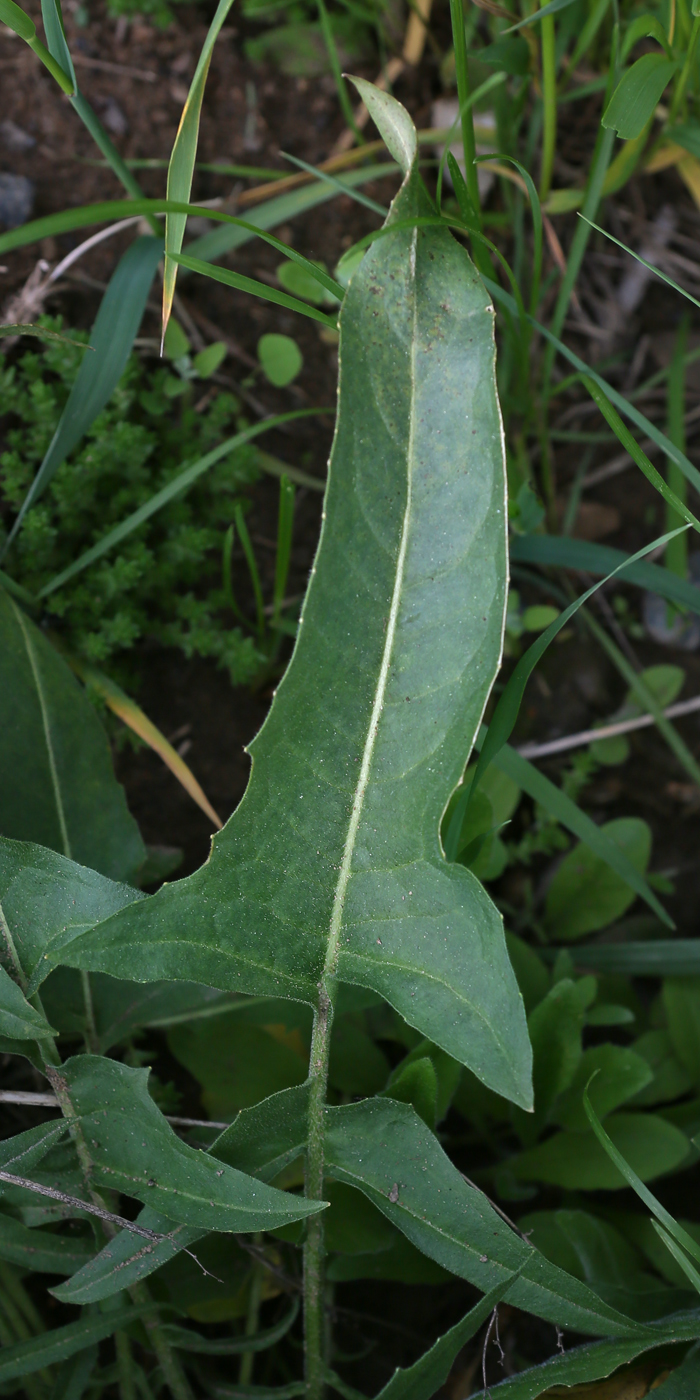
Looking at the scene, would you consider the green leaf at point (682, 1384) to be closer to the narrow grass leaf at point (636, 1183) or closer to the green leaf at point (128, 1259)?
the narrow grass leaf at point (636, 1183)

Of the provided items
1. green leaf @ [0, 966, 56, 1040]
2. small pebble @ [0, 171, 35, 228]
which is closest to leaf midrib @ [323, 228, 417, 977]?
green leaf @ [0, 966, 56, 1040]

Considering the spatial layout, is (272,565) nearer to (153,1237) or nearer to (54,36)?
(54,36)

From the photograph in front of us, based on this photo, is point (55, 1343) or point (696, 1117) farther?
point (696, 1117)

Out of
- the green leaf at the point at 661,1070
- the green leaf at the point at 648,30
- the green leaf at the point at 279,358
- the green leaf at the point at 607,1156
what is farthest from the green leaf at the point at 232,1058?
the green leaf at the point at 648,30

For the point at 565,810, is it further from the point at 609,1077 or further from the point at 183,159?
the point at 183,159

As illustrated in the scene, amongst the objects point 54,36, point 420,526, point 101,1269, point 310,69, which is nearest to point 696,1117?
point 101,1269
